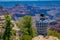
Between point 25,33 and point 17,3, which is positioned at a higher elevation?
point 25,33

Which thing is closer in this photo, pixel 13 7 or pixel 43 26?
pixel 43 26

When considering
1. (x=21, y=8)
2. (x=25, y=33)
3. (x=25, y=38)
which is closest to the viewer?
(x=25, y=38)

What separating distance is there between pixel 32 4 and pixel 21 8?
2.31 m

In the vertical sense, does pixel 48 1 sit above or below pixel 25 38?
below

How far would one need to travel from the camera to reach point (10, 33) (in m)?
13.0

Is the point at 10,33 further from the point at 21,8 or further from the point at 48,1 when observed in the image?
the point at 48,1

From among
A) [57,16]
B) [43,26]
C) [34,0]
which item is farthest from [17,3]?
[43,26]

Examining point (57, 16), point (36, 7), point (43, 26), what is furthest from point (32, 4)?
point (43, 26)

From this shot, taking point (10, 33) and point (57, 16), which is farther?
point (57, 16)

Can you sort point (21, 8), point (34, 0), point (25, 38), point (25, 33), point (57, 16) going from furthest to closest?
point (34, 0), point (21, 8), point (57, 16), point (25, 33), point (25, 38)

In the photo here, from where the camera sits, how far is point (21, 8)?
43.2 m

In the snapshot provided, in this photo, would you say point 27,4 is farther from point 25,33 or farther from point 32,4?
point 25,33

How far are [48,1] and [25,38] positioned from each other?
33077 mm

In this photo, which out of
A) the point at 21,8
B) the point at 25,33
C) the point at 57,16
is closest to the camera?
the point at 25,33
